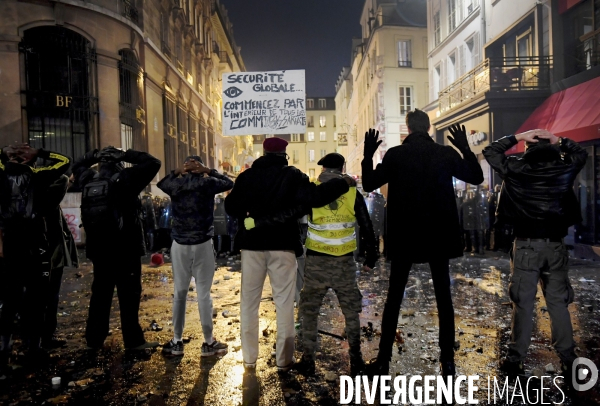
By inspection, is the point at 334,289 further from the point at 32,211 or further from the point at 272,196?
the point at 32,211

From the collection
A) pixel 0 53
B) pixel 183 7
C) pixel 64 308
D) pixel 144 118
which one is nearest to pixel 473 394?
pixel 64 308

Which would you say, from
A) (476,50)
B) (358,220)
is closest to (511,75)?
(476,50)

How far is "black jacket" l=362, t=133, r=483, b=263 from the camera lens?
4078 millimetres

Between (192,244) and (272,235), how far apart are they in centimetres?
111

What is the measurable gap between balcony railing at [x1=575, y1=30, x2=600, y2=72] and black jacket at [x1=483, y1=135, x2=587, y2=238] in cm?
1096

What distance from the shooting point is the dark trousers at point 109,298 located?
17.0 feet

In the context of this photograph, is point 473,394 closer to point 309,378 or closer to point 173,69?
point 309,378

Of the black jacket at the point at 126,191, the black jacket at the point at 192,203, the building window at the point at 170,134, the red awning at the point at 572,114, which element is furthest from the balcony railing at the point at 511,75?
the building window at the point at 170,134

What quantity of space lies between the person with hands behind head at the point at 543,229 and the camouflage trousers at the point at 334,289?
4.86ft

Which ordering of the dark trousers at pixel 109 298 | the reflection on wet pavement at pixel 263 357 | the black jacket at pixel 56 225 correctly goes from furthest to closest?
the black jacket at pixel 56 225, the dark trousers at pixel 109 298, the reflection on wet pavement at pixel 263 357

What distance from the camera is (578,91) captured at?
13469 mm

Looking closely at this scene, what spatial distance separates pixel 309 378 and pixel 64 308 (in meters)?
4.98

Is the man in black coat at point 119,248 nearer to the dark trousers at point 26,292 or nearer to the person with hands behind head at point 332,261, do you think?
the dark trousers at point 26,292

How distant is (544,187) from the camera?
4281 millimetres
